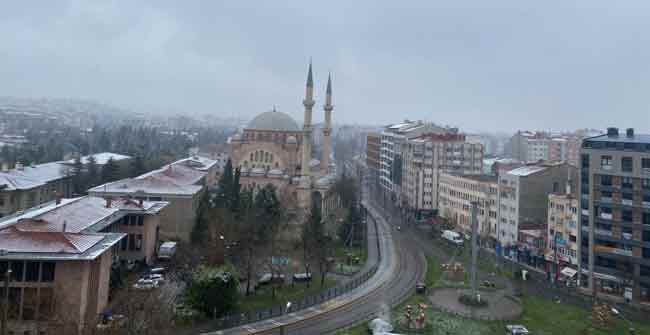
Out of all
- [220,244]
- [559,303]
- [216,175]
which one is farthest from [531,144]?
[220,244]

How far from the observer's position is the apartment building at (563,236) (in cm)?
3089

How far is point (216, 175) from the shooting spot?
60.7 m

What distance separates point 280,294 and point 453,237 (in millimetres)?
19792

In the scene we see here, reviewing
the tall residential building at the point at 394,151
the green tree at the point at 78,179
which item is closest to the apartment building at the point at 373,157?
the tall residential building at the point at 394,151

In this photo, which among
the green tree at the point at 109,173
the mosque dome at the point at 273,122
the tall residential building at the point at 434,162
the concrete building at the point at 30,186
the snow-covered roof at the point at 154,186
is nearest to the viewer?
the snow-covered roof at the point at 154,186

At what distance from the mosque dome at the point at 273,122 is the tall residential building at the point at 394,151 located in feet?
38.6

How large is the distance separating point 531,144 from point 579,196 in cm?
5864

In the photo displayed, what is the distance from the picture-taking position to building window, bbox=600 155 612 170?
2881 cm

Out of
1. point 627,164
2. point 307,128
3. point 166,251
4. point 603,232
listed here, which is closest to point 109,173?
point 307,128

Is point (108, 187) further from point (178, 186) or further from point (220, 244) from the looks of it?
point (220, 244)

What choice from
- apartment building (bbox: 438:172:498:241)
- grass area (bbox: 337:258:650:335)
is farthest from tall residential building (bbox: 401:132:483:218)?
grass area (bbox: 337:258:650:335)

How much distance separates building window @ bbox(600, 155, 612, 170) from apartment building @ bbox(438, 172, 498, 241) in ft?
34.8

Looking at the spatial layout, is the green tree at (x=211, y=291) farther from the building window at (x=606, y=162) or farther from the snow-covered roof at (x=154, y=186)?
the building window at (x=606, y=162)

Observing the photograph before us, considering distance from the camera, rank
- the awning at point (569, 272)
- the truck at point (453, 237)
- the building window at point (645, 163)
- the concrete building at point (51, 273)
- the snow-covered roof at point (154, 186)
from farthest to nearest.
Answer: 1. the truck at point (453, 237)
2. the snow-covered roof at point (154, 186)
3. the awning at point (569, 272)
4. the building window at point (645, 163)
5. the concrete building at point (51, 273)
